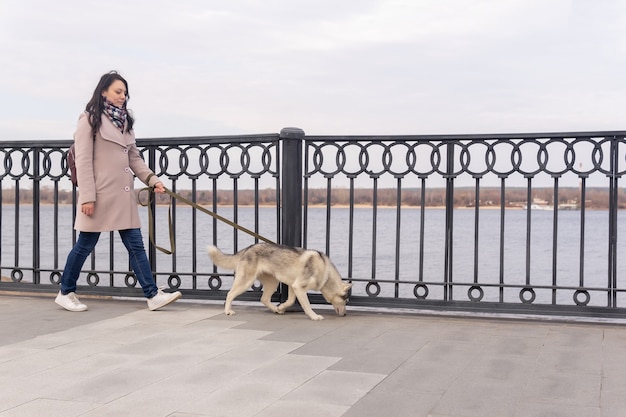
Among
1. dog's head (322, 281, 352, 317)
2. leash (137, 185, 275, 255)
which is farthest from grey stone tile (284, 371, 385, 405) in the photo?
leash (137, 185, 275, 255)

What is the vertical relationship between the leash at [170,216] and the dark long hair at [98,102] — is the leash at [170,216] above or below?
below

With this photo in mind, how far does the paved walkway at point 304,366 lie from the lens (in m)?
3.60

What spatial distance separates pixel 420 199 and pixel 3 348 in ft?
12.1

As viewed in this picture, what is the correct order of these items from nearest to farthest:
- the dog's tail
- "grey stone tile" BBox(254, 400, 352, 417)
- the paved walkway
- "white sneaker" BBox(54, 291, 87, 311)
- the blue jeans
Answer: "grey stone tile" BBox(254, 400, 352, 417)
the paved walkway
the dog's tail
the blue jeans
"white sneaker" BBox(54, 291, 87, 311)

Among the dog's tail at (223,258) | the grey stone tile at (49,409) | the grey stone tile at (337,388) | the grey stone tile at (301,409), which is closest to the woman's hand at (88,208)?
the dog's tail at (223,258)

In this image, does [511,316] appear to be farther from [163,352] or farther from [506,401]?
[163,352]

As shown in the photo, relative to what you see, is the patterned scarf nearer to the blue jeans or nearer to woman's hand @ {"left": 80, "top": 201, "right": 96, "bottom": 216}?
woman's hand @ {"left": 80, "top": 201, "right": 96, "bottom": 216}

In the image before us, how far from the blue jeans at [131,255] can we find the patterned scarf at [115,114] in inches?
38.1

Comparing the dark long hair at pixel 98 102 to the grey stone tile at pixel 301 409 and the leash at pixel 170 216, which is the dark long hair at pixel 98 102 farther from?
the grey stone tile at pixel 301 409

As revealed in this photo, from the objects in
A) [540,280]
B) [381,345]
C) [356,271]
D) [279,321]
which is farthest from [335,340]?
[540,280]

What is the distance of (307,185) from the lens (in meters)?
6.79

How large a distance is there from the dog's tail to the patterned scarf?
137 centimetres

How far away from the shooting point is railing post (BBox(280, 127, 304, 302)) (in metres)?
6.69

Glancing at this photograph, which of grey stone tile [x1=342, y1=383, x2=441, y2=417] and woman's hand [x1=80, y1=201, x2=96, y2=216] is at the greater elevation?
woman's hand [x1=80, y1=201, x2=96, y2=216]
